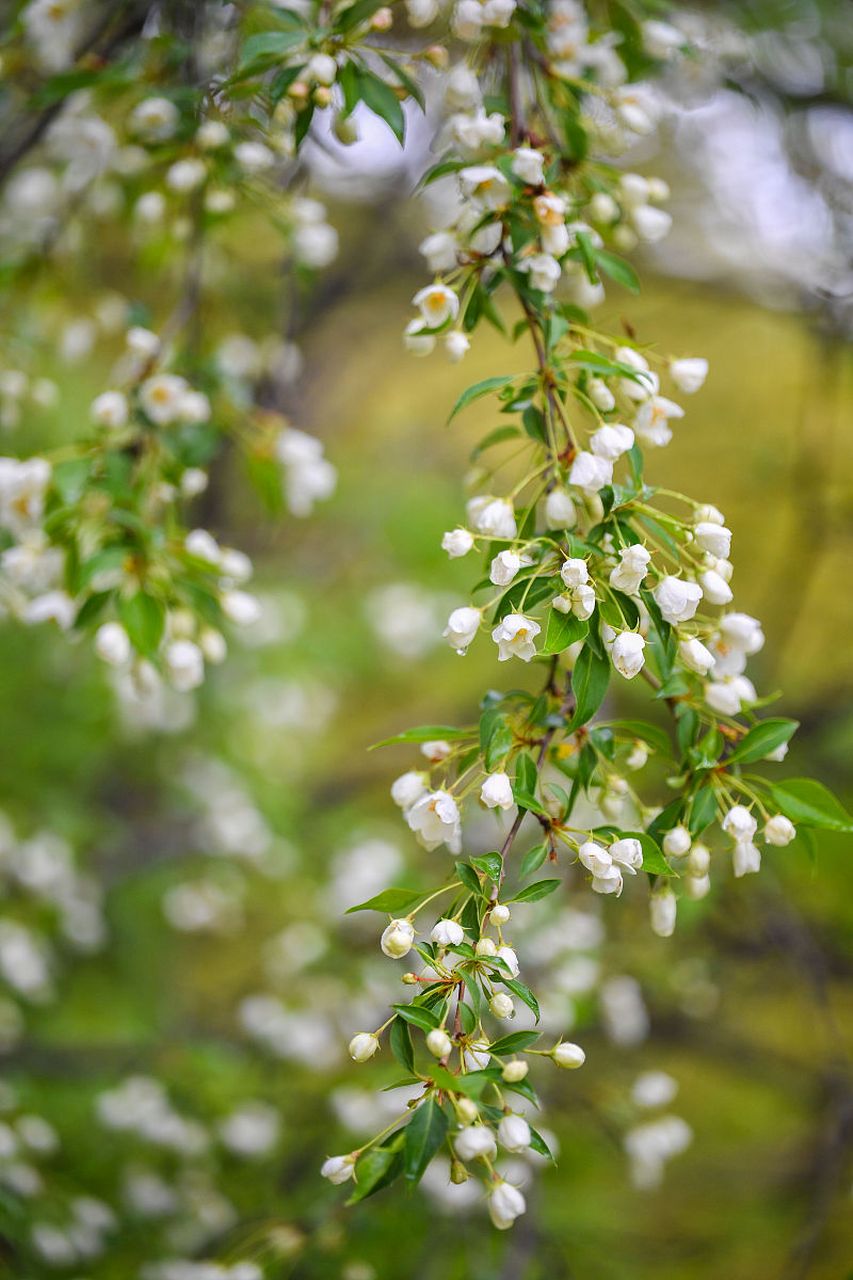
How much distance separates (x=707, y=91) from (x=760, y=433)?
1.94 meters

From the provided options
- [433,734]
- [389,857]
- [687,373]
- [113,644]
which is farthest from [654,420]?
[389,857]

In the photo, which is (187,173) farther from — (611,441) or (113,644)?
(611,441)

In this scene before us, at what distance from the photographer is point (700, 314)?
3289 millimetres

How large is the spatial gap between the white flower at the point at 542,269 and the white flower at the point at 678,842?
0.44m

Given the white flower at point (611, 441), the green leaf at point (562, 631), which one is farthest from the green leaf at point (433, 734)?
the white flower at point (611, 441)

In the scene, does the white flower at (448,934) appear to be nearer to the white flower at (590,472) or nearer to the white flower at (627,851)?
the white flower at (627,851)

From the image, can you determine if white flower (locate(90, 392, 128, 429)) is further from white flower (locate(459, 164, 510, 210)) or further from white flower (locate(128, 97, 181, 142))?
white flower (locate(459, 164, 510, 210))

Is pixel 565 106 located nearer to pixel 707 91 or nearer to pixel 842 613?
pixel 707 91

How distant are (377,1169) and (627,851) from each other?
10.6 inches

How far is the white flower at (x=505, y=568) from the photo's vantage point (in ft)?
2.21

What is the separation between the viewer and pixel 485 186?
0.79 metres

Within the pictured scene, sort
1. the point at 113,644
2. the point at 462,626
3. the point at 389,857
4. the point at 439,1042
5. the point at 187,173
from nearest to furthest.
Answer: the point at 439,1042, the point at 462,626, the point at 113,644, the point at 187,173, the point at 389,857

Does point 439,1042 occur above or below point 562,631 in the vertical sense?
below

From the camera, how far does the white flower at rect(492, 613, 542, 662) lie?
0.67m
